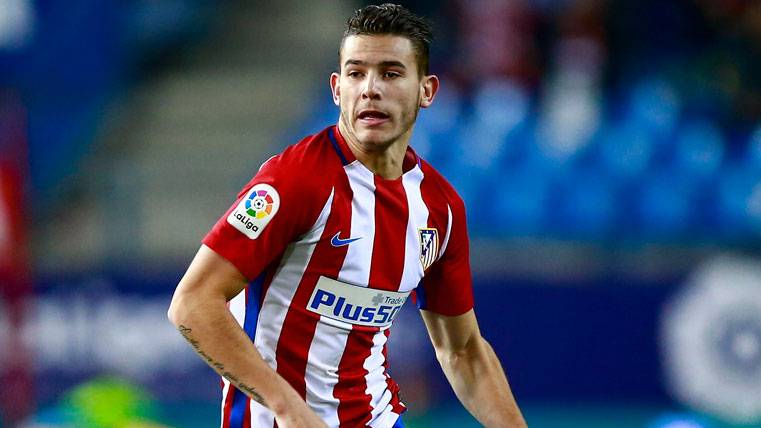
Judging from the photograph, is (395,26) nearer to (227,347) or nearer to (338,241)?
(338,241)

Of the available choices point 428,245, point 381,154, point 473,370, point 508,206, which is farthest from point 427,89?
point 508,206

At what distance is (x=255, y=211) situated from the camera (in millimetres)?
2979

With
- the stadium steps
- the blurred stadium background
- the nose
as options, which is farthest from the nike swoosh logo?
the stadium steps

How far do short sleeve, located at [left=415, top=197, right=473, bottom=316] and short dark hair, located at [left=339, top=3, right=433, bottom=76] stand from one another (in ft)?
1.65

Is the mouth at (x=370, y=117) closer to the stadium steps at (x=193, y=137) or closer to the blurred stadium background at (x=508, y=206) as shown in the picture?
the blurred stadium background at (x=508, y=206)

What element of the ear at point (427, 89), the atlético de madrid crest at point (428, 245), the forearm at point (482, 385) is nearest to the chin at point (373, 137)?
the ear at point (427, 89)

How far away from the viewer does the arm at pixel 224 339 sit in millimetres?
2875

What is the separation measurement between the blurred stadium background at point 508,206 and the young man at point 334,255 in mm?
3792

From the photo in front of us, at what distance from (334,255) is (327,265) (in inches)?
1.3

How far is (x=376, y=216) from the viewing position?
331 cm

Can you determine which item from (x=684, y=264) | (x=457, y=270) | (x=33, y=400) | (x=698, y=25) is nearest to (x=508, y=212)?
(x=684, y=264)

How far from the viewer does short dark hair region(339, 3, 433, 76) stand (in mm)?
3227

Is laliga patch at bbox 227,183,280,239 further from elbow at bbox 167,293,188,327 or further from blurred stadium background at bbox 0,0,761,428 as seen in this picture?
blurred stadium background at bbox 0,0,761,428

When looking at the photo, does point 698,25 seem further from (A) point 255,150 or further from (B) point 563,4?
(A) point 255,150
